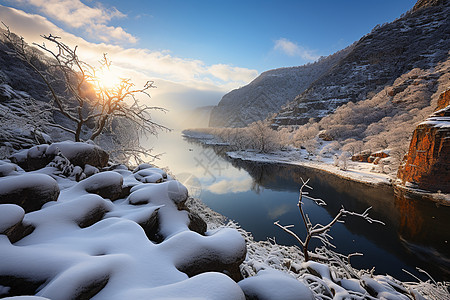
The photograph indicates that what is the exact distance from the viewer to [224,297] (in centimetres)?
155

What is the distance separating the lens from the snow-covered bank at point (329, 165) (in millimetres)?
25891

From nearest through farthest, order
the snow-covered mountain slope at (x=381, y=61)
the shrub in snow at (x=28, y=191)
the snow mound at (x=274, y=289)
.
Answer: the snow mound at (x=274, y=289), the shrub in snow at (x=28, y=191), the snow-covered mountain slope at (x=381, y=61)

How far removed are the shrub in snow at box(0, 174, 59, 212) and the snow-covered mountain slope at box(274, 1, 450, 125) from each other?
7931 centimetres

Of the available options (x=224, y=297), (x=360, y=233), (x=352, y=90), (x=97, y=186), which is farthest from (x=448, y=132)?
(x=352, y=90)

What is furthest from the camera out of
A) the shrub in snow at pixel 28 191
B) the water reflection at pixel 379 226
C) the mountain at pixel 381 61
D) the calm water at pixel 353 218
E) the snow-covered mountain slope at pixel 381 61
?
the snow-covered mountain slope at pixel 381 61

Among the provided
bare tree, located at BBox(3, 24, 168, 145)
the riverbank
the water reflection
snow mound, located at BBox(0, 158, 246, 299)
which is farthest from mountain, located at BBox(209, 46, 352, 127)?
snow mound, located at BBox(0, 158, 246, 299)

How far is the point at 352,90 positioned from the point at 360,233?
7968 cm

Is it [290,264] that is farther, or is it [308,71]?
[308,71]

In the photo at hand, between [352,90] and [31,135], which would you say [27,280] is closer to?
[31,135]

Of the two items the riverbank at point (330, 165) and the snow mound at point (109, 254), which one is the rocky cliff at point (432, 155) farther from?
the snow mound at point (109, 254)

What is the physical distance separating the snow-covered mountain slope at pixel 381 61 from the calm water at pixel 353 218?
56154mm

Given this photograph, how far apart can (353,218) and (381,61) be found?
9750 centimetres

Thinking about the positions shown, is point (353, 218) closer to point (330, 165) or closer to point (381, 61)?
point (330, 165)

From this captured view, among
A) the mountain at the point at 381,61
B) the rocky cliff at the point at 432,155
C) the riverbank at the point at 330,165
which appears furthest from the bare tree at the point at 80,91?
the mountain at the point at 381,61
